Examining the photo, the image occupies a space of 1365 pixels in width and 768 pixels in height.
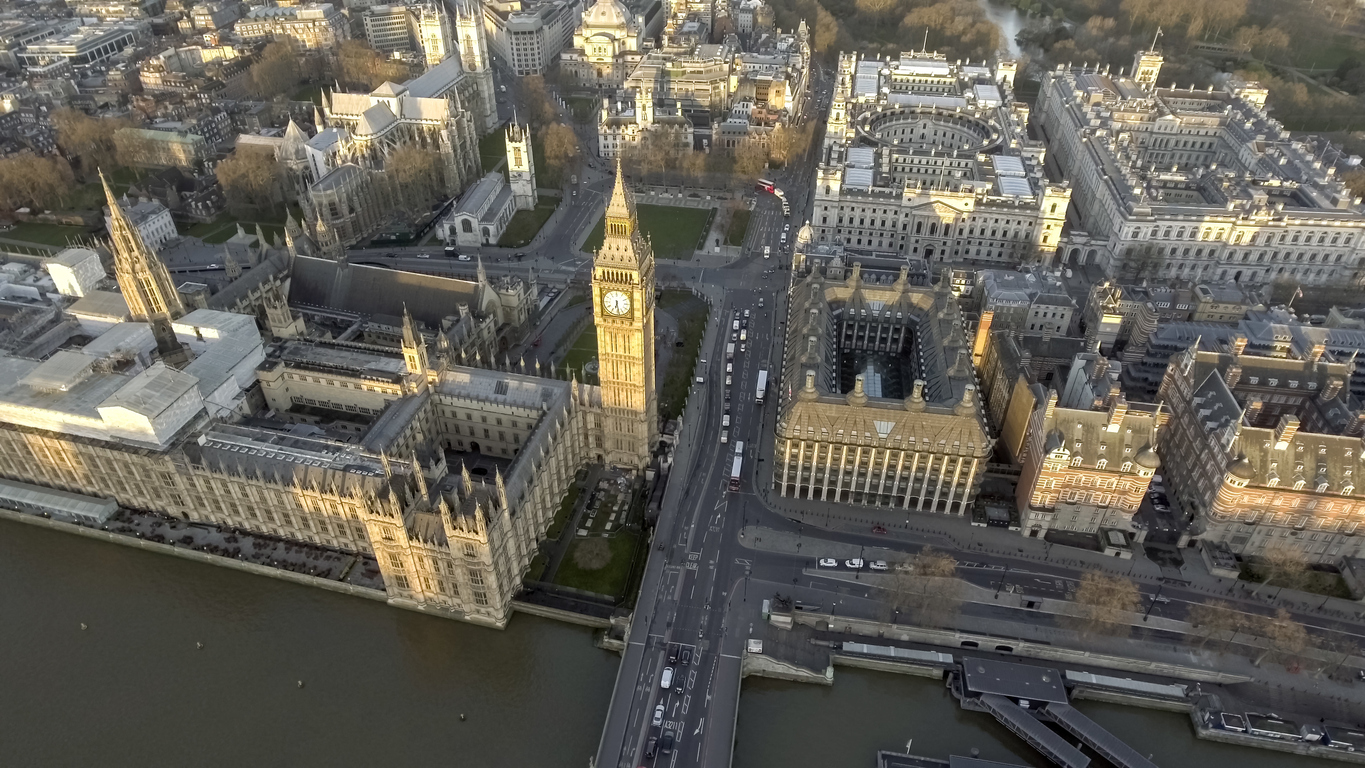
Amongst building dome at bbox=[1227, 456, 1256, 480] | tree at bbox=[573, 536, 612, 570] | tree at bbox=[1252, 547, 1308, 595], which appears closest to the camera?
tree at bbox=[1252, 547, 1308, 595]

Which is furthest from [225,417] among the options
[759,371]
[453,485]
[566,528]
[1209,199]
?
[1209,199]

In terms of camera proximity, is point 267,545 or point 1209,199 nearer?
point 267,545

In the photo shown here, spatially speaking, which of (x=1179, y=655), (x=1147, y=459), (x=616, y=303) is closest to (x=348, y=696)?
(x=616, y=303)

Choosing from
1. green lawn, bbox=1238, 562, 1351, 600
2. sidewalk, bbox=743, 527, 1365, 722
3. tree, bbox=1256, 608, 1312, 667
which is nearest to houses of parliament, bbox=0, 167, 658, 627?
sidewalk, bbox=743, 527, 1365, 722

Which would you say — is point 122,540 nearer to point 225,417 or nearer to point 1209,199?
point 225,417

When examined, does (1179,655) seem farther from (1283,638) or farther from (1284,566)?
(1284,566)

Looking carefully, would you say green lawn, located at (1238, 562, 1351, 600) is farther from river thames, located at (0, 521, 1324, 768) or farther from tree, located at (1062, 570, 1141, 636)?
river thames, located at (0, 521, 1324, 768)
